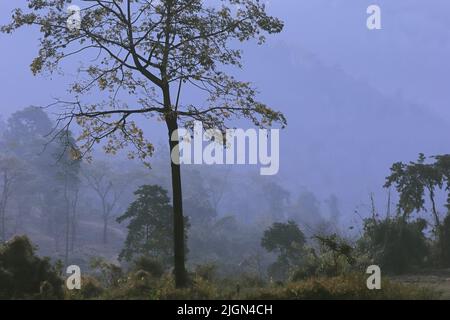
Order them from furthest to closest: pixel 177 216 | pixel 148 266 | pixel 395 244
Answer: pixel 395 244 → pixel 148 266 → pixel 177 216

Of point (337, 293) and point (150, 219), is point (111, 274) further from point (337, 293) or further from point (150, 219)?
point (150, 219)

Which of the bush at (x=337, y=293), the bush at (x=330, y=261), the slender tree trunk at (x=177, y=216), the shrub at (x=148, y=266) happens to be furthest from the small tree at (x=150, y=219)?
the bush at (x=337, y=293)

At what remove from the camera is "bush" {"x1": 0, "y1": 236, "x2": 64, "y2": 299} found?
12094mm

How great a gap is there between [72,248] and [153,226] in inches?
1748

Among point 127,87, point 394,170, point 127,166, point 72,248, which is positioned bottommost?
point 72,248

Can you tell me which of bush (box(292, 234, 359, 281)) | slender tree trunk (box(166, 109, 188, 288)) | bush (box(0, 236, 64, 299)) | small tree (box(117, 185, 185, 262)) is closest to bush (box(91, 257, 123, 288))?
bush (box(0, 236, 64, 299))

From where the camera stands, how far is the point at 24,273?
12.8 m

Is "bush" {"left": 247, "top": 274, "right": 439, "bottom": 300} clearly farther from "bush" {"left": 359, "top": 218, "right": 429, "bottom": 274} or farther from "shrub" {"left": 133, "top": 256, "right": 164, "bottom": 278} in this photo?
"bush" {"left": 359, "top": 218, "right": 429, "bottom": 274}

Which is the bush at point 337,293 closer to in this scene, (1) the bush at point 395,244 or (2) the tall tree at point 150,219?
(1) the bush at point 395,244

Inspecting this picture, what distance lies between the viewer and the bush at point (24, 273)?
12.1m

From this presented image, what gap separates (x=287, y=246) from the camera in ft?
124

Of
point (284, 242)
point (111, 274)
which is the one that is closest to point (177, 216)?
point (111, 274)

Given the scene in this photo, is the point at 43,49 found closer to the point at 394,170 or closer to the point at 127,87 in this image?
the point at 127,87
